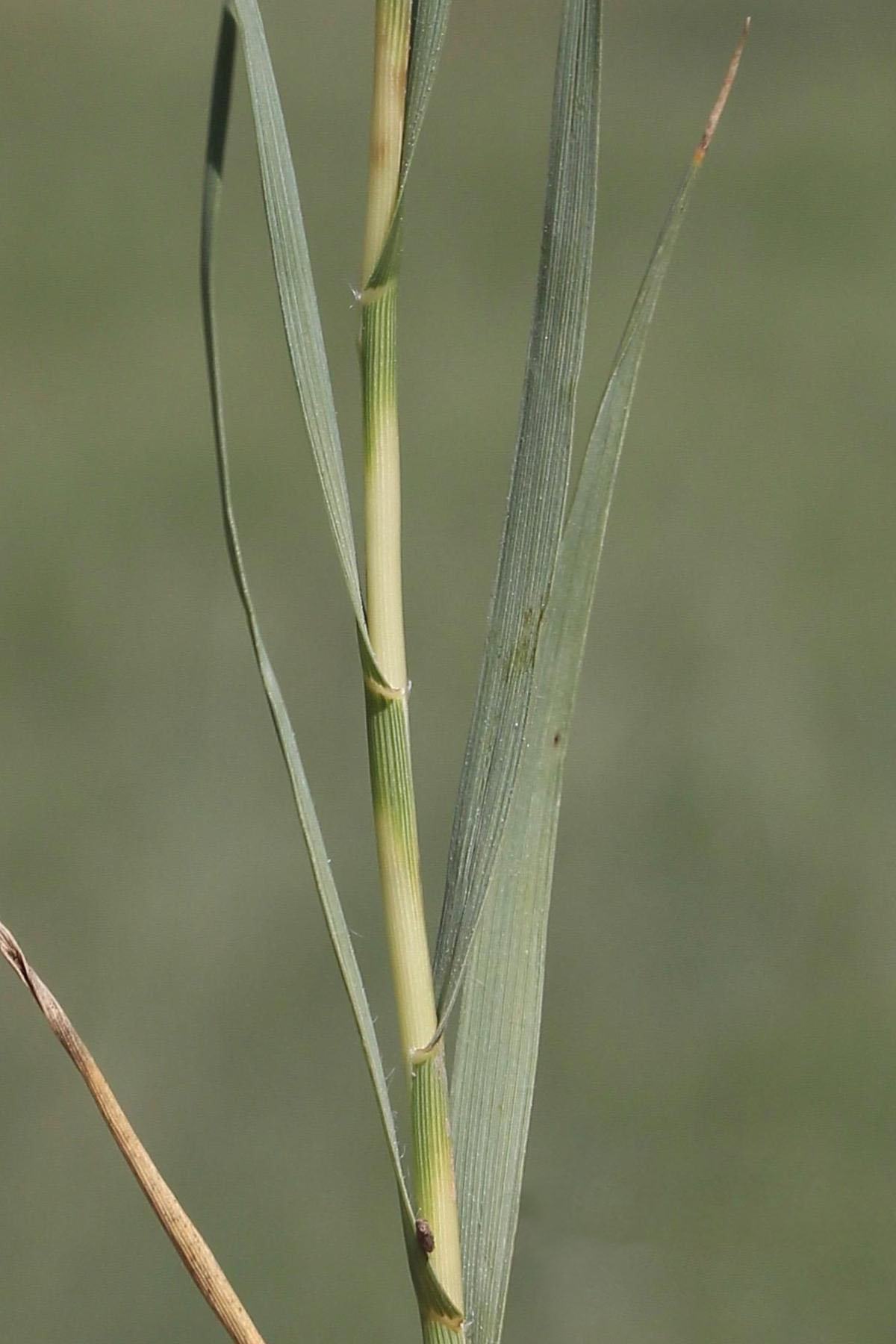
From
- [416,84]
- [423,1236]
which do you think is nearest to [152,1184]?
[423,1236]

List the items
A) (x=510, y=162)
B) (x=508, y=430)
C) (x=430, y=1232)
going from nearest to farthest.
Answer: (x=430, y=1232) → (x=508, y=430) → (x=510, y=162)

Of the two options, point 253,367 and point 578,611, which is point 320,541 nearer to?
point 253,367

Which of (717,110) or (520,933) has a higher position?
(717,110)

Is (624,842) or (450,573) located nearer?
(624,842)

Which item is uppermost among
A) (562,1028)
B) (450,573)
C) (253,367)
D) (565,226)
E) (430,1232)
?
(565,226)

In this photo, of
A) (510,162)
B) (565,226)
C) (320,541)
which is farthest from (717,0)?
(565,226)

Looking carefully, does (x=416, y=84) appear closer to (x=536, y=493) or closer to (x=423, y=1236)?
(x=536, y=493)

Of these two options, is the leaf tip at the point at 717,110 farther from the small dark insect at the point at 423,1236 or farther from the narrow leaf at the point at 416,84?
the small dark insect at the point at 423,1236
